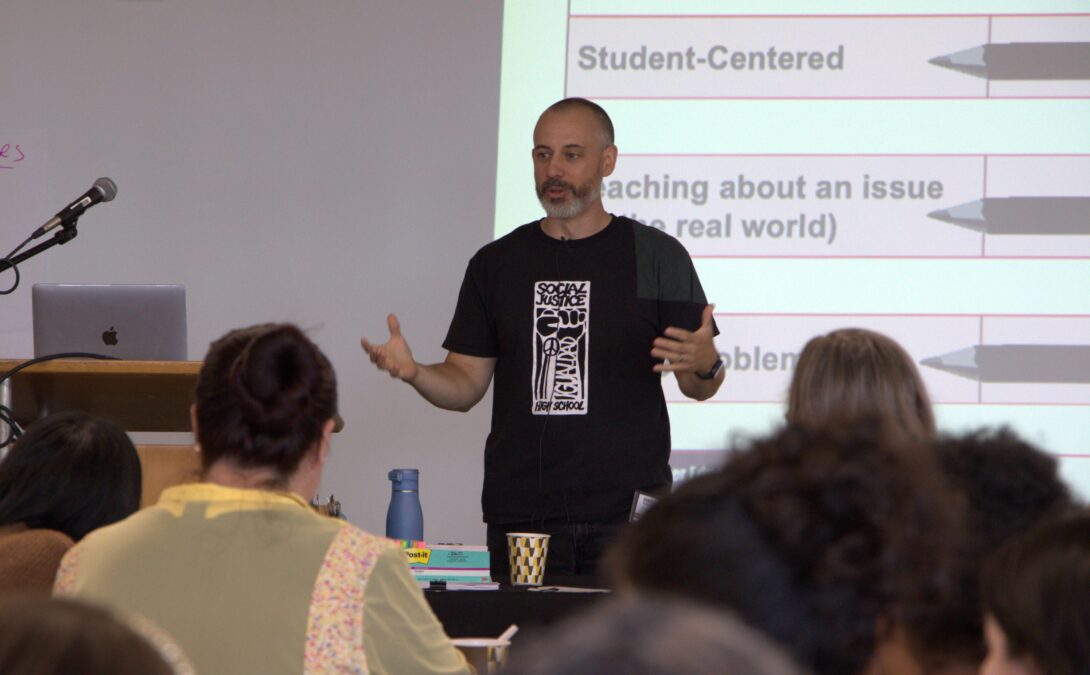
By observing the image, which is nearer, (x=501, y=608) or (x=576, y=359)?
(x=501, y=608)

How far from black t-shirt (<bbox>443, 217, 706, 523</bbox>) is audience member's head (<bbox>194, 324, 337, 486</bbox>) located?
142 centimetres

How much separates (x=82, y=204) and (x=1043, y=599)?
2440mm

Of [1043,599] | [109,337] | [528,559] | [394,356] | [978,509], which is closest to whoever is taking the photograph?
[1043,599]

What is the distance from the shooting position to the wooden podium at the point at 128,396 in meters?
2.78

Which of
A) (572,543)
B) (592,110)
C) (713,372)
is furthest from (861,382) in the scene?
(592,110)

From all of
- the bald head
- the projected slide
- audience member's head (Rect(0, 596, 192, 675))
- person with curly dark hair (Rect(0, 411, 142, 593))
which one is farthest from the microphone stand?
audience member's head (Rect(0, 596, 192, 675))

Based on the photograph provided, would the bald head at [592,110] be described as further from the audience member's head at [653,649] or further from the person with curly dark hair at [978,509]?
the audience member's head at [653,649]

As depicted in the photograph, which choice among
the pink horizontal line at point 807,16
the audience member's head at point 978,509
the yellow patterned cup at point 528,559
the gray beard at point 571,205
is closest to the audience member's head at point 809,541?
the audience member's head at point 978,509

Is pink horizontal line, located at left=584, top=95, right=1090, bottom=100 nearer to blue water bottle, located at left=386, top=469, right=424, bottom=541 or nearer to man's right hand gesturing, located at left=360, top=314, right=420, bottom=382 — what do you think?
man's right hand gesturing, located at left=360, top=314, right=420, bottom=382

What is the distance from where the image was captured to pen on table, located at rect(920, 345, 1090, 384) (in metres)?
3.79

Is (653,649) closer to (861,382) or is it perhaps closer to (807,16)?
(861,382)

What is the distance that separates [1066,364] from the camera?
3789mm

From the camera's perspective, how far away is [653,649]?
45 cm

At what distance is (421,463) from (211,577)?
271cm
